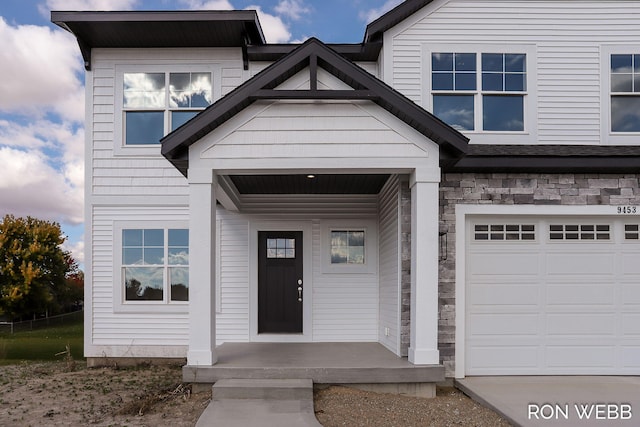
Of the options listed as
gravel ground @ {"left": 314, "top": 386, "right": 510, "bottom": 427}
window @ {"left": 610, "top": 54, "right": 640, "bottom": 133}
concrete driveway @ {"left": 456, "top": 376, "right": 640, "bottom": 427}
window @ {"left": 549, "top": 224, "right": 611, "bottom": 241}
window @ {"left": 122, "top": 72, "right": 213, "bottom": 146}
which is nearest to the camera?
concrete driveway @ {"left": 456, "top": 376, "right": 640, "bottom": 427}

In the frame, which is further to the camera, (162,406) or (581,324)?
(581,324)

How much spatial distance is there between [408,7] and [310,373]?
5.75 metres

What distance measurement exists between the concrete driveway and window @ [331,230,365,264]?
3118 millimetres

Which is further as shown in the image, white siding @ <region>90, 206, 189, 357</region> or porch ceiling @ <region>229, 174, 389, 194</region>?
white siding @ <region>90, 206, 189, 357</region>

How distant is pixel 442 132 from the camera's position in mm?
6613

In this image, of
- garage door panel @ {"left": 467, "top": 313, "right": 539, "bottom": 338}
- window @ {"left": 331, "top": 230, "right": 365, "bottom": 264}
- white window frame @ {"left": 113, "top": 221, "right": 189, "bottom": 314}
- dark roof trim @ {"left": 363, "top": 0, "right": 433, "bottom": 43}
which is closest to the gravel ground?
garage door panel @ {"left": 467, "top": 313, "right": 539, "bottom": 338}

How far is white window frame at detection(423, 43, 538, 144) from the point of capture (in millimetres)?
8539

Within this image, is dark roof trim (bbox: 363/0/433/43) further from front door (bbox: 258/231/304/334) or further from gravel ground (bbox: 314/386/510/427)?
gravel ground (bbox: 314/386/510/427)

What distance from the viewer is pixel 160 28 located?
9.20 m

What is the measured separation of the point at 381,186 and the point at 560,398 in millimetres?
4190

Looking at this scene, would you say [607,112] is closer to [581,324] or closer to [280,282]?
[581,324]

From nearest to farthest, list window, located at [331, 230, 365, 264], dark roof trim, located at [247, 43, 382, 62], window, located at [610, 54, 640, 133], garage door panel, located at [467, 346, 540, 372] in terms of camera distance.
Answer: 1. garage door panel, located at [467, 346, 540, 372]
2. window, located at [610, 54, 640, 133]
3. dark roof trim, located at [247, 43, 382, 62]
4. window, located at [331, 230, 365, 264]

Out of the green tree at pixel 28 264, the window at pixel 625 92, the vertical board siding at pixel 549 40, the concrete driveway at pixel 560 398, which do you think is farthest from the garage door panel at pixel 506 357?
the green tree at pixel 28 264

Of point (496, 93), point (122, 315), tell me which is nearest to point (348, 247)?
point (496, 93)
